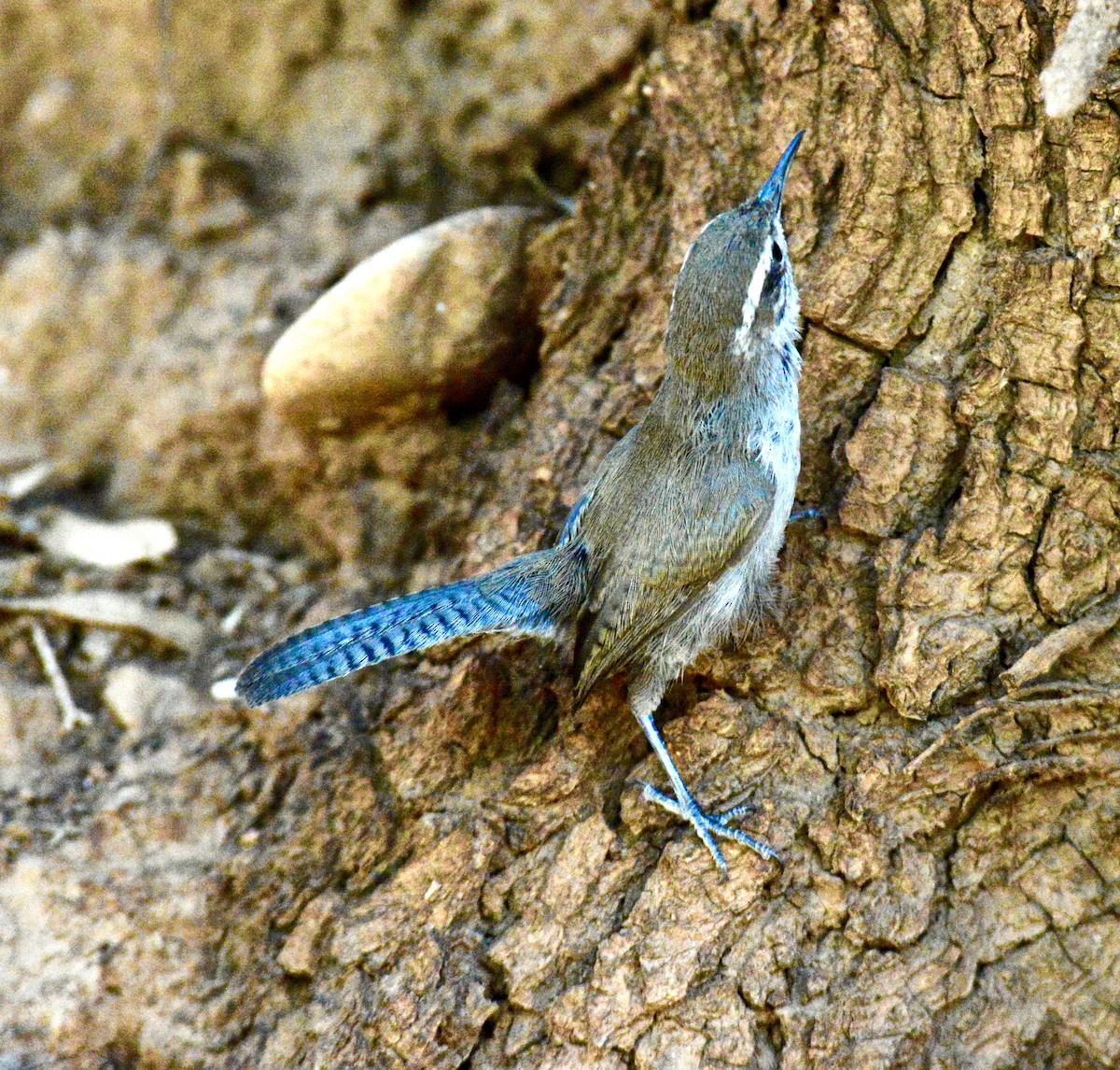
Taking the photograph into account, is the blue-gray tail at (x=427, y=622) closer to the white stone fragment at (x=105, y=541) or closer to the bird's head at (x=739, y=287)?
the bird's head at (x=739, y=287)

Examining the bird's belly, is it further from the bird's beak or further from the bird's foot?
the bird's beak

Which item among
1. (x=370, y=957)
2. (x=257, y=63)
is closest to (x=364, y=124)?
(x=257, y=63)

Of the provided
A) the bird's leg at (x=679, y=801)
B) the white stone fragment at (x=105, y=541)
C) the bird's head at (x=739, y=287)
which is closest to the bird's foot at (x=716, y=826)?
the bird's leg at (x=679, y=801)

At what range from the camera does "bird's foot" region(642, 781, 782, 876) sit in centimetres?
358

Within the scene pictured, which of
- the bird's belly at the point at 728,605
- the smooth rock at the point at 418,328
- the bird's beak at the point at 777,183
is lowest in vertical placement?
the bird's belly at the point at 728,605

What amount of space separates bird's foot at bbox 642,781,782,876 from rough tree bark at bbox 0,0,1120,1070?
55 mm

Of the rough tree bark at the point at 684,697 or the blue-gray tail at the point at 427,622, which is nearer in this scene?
the rough tree bark at the point at 684,697

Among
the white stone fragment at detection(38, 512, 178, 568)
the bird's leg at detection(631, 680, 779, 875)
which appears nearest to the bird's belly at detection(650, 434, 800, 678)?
the bird's leg at detection(631, 680, 779, 875)

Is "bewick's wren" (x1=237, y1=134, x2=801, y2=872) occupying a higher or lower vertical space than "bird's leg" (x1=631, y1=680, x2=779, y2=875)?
higher

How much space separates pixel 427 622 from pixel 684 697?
93cm

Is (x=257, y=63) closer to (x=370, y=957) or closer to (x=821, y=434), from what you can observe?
(x=821, y=434)

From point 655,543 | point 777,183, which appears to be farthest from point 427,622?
point 777,183

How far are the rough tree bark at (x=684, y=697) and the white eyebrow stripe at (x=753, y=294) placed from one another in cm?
20

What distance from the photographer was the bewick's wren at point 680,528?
4000mm
